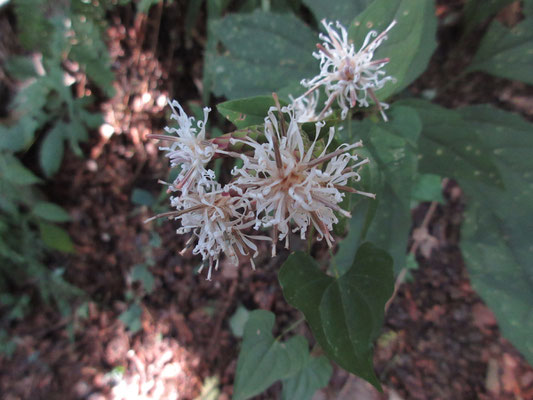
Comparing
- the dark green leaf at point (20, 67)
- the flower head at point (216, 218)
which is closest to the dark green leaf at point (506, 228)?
the flower head at point (216, 218)

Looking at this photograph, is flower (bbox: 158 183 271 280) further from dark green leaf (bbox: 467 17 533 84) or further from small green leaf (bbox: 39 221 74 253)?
small green leaf (bbox: 39 221 74 253)

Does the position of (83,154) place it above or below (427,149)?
below

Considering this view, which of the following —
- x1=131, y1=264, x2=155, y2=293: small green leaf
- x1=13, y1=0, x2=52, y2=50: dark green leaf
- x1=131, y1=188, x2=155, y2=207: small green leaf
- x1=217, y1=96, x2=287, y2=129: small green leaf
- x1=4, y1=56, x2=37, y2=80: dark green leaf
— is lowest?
x1=131, y1=264, x2=155, y2=293: small green leaf

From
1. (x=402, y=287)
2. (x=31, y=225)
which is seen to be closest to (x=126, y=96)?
(x=31, y=225)

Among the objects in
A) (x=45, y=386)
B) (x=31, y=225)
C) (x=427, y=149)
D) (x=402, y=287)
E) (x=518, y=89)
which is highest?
(x=518, y=89)

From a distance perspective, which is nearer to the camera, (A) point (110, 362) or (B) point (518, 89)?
(B) point (518, 89)

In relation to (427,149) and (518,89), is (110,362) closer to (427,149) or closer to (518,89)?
(427,149)

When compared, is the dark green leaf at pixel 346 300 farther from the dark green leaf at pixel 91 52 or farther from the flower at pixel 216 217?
the dark green leaf at pixel 91 52

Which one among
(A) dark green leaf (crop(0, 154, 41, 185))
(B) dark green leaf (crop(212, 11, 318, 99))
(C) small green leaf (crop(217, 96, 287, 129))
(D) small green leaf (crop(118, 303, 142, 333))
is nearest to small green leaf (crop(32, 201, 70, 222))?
(A) dark green leaf (crop(0, 154, 41, 185))

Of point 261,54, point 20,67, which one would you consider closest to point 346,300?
point 261,54

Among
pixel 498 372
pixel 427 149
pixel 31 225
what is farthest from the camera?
pixel 31 225
